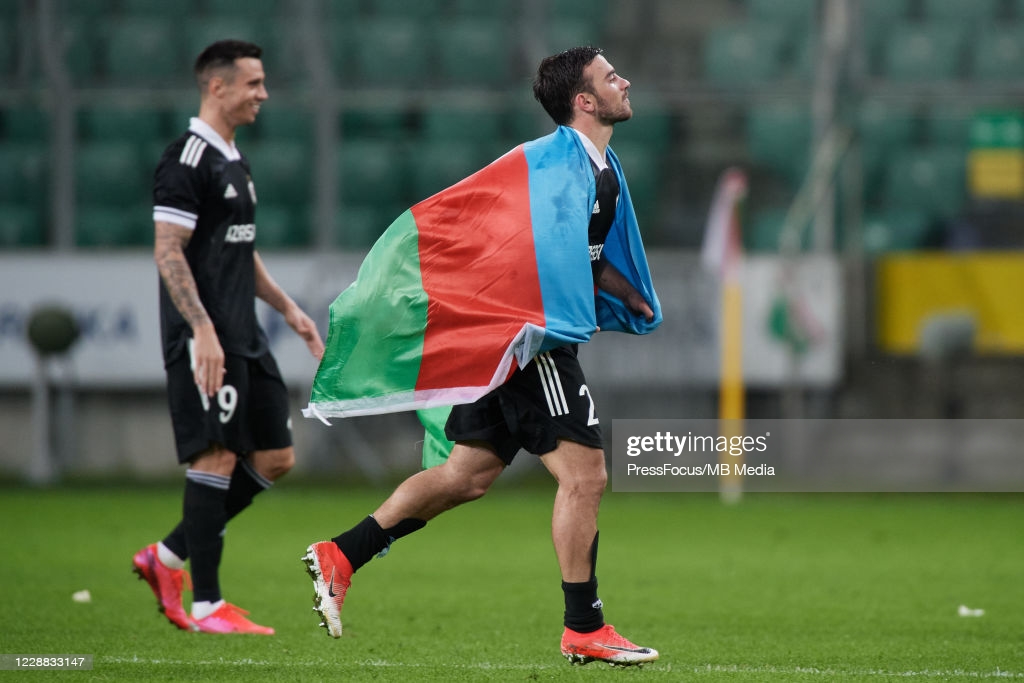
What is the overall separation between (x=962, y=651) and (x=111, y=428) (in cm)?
878

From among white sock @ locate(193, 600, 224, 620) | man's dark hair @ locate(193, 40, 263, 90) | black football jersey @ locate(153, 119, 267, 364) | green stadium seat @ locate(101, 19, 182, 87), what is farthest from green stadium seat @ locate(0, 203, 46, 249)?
white sock @ locate(193, 600, 224, 620)

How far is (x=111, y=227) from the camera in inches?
512

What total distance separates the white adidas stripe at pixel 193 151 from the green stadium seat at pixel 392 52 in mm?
7639

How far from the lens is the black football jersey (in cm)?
566

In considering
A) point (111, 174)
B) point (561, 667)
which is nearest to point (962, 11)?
point (111, 174)

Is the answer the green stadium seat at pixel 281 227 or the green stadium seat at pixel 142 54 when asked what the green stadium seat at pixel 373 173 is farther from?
the green stadium seat at pixel 142 54

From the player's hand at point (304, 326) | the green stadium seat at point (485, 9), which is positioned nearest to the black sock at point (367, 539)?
the player's hand at point (304, 326)

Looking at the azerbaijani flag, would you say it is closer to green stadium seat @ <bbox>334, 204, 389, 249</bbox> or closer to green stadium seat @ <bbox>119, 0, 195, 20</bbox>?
green stadium seat @ <bbox>334, 204, 389, 249</bbox>

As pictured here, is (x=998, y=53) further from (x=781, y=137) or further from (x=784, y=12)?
(x=781, y=137)

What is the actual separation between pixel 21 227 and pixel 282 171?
7.02ft

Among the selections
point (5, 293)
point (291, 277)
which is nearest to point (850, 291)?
point (291, 277)

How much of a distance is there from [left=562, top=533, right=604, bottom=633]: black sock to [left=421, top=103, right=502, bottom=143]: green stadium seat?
8.86m

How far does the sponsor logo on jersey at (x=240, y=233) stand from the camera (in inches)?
227

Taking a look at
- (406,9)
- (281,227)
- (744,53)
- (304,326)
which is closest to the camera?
(304,326)
